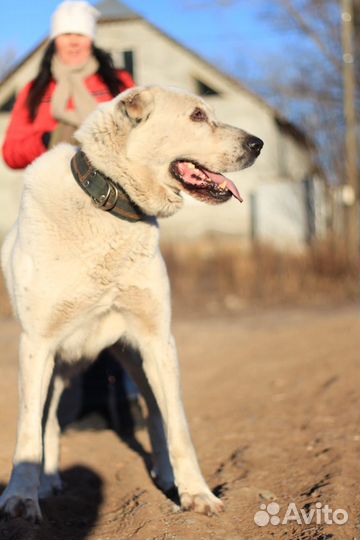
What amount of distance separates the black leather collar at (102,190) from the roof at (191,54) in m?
12.4

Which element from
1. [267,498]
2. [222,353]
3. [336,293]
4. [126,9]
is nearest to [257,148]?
[267,498]

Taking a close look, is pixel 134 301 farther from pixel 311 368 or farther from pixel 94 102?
pixel 311 368

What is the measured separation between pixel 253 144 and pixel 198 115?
0.25 m

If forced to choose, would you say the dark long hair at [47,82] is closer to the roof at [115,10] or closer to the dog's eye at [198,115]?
the dog's eye at [198,115]

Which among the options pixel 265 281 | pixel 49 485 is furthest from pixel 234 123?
pixel 49 485

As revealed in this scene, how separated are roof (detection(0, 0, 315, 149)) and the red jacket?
37.5ft

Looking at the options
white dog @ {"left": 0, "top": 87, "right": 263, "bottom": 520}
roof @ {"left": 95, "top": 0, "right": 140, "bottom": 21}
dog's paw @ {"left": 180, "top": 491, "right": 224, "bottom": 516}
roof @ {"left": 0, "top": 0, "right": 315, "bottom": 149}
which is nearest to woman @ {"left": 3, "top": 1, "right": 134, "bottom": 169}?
white dog @ {"left": 0, "top": 87, "right": 263, "bottom": 520}

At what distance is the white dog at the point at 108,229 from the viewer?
306 centimetres

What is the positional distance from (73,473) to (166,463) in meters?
0.51

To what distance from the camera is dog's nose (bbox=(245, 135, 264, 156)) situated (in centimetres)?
312

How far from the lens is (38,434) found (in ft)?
10.2

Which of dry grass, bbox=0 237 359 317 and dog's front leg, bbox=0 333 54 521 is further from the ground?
dog's front leg, bbox=0 333 54 521
